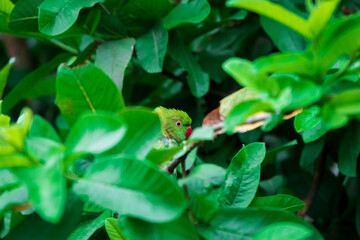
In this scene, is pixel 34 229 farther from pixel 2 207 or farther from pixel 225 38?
pixel 225 38

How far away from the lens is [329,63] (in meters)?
0.49

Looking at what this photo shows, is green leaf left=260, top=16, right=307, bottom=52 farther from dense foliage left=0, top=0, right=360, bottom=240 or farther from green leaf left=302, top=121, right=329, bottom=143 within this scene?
green leaf left=302, top=121, right=329, bottom=143

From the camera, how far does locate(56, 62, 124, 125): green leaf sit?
1.88ft

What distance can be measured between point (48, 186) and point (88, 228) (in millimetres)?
253

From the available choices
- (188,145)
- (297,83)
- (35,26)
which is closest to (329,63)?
(297,83)

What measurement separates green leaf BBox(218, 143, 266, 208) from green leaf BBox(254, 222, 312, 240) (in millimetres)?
122

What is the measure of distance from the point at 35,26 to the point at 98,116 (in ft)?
1.87

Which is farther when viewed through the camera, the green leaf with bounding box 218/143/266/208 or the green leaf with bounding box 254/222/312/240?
the green leaf with bounding box 218/143/266/208

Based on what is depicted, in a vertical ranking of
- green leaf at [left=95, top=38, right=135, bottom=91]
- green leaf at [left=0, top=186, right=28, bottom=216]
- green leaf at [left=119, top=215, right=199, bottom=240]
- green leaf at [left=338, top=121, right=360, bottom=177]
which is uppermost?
green leaf at [left=0, top=186, right=28, bottom=216]

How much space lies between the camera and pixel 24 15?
37.4 inches

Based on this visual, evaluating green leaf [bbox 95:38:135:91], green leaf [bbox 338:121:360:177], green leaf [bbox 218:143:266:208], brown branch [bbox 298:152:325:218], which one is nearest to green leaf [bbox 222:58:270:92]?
green leaf [bbox 218:143:266:208]

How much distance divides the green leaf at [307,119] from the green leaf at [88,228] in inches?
11.2

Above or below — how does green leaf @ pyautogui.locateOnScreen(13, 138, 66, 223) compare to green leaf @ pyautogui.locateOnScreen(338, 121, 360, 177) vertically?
above

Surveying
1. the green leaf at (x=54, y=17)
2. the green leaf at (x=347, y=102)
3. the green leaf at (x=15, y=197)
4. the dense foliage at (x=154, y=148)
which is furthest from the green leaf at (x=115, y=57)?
the green leaf at (x=347, y=102)
